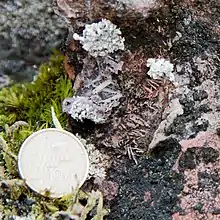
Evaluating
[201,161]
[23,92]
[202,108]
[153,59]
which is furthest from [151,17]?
[23,92]

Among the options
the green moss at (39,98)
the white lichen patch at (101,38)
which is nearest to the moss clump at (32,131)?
the green moss at (39,98)

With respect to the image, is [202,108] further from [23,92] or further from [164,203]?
[23,92]

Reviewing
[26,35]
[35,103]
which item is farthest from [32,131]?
[26,35]

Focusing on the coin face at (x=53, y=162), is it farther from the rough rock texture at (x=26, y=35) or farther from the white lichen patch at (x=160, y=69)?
the rough rock texture at (x=26, y=35)

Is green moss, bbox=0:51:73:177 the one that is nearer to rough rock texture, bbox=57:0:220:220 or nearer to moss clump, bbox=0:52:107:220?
moss clump, bbox=0:52:107:220

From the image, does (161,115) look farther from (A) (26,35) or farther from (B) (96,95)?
(A) (26,35)
